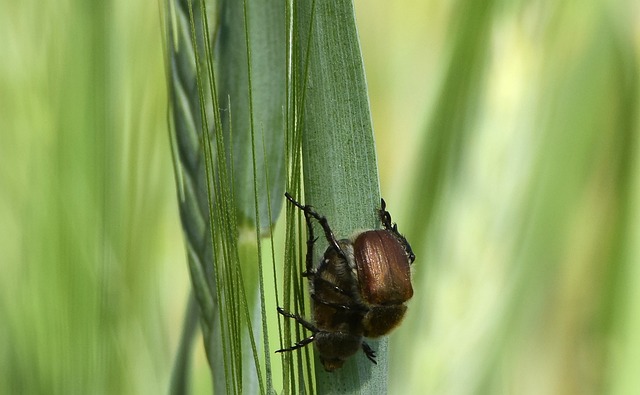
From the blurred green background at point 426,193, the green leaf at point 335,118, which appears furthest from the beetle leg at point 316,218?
the blurred green background at point 426,193

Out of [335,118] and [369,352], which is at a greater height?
[335,118]

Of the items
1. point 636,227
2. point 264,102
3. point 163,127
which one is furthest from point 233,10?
point 636,227

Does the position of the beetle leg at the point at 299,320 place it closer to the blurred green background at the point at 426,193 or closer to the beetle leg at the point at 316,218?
the beetle leg at the point at 316,218

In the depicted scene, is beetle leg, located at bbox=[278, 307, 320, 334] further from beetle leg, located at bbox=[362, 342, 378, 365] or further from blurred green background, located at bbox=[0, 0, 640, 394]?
blurred green background, located at bbox=[0, 0, 640, 394]

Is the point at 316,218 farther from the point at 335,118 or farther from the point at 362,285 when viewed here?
the point at 362,285

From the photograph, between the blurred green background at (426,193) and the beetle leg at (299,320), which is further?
the blurred green background at (426,193)

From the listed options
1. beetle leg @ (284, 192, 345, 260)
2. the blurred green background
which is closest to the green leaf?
beetle leg @ (284, 192, 345, 260)

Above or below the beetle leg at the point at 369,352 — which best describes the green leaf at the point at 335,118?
above

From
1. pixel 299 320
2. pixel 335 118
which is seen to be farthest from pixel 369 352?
pixel 335 118
